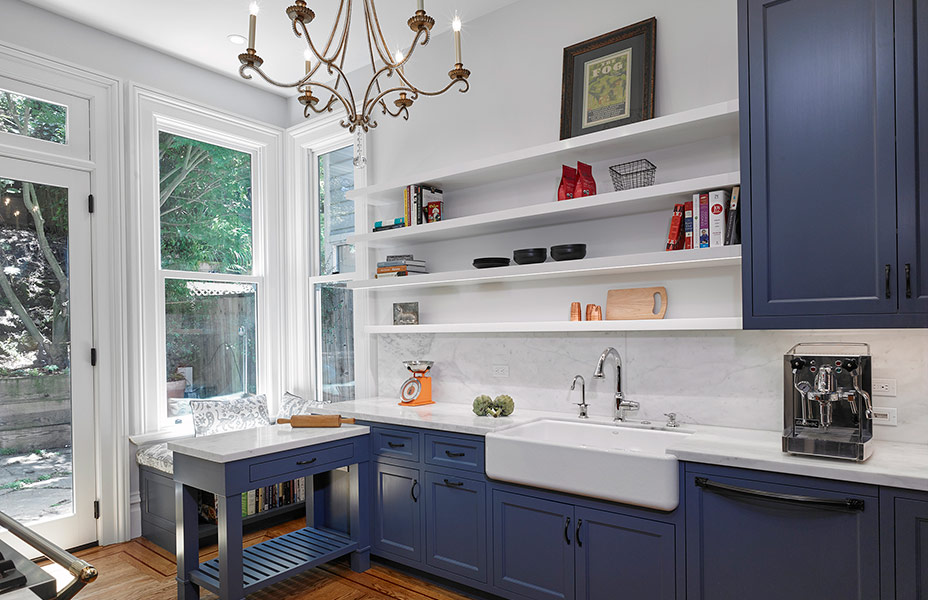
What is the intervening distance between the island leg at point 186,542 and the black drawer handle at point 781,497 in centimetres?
235

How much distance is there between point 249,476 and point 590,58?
107 inches

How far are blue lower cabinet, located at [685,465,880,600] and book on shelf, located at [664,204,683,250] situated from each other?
0.97m

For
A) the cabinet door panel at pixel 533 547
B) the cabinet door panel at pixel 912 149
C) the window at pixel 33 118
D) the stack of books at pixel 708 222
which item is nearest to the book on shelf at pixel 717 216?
the stack of books at pixel 708 222

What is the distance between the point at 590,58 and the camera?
301 centimetres

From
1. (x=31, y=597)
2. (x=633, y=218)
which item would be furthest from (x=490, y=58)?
(x=31, y=597)

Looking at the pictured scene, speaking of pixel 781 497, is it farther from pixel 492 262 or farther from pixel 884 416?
pixel 492 262

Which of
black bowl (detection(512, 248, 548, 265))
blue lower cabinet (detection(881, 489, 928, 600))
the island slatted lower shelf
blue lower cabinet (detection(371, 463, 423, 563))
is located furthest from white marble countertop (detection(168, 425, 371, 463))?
blue lower cabinet (detection(881, 489, 928, 600))

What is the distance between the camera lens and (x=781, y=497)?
1.92 metres

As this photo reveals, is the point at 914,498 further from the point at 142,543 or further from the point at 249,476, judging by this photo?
the point at 142,543

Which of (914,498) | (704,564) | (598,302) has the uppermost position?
(598,302)

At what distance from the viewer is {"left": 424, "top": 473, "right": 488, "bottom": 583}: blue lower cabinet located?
2713mm

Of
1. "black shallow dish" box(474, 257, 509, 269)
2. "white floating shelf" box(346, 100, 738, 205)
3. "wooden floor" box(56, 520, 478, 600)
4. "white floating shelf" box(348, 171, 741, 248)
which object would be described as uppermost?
"white floating shelf" box(346, 100, 738, 205)

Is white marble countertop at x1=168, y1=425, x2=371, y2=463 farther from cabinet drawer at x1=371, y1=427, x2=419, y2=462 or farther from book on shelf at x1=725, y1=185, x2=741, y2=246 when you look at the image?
book on shelf at x1=725, y1=185, x2=741, y2=246

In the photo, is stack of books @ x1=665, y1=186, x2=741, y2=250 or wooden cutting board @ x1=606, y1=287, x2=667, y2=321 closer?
stack of books @ x1=665, y1=186, x2=741, y2=250
